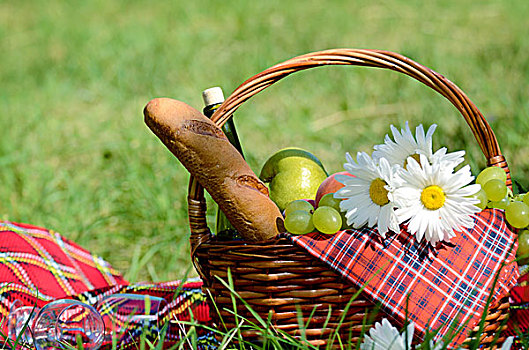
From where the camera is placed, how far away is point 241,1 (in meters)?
4.85

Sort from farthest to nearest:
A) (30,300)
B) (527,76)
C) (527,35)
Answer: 1. (527,35)
2. (527,76)
3. (30,300)

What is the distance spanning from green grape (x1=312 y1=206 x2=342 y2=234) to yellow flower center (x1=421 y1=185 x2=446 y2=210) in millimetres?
164

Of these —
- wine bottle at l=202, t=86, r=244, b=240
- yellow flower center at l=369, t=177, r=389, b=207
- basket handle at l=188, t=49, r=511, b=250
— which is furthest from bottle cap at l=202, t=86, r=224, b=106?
yellow flower center at l=369, t=177, r=389, b=207

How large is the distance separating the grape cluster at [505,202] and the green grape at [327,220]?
276mm

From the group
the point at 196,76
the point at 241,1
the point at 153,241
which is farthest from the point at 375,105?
the point at 241,1

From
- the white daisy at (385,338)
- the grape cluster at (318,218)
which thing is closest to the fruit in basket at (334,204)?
the grape cluster at (318,218)

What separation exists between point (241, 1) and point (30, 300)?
12.7 ft

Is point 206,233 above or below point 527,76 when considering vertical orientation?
below

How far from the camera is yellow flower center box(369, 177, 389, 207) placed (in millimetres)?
1061

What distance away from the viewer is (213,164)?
1.09 metres

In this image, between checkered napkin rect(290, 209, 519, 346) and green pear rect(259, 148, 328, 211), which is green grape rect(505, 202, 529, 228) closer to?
checkered napkin rect(290, 209, 519, 346)

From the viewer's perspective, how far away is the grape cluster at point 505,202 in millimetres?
1095

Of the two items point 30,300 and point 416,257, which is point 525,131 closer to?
point 416,257

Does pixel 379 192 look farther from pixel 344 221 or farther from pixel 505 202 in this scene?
pixel 505 202
